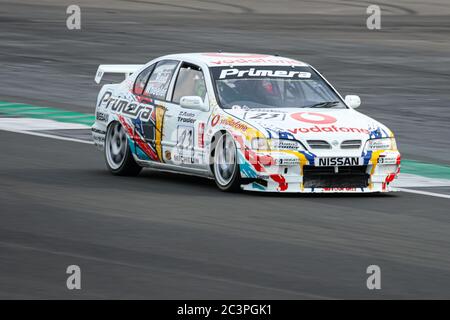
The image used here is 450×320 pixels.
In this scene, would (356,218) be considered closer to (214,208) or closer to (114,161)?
(214,208)

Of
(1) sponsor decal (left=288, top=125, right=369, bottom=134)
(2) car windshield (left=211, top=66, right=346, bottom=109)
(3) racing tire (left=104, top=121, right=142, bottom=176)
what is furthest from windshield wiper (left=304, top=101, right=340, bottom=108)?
(3) racing tire (left=104, top=121, right=142, bottom=176)

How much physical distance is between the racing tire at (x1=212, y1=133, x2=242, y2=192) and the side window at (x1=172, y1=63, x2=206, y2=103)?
2.78 ft

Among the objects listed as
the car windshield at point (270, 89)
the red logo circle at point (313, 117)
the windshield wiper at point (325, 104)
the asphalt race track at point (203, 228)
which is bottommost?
the asphalt race track at point (203, 228)

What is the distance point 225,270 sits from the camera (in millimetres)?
11523

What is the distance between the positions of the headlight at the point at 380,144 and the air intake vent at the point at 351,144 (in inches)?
3.8

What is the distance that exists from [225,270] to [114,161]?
6.27 meters

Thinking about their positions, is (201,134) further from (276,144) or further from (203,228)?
(203,228)

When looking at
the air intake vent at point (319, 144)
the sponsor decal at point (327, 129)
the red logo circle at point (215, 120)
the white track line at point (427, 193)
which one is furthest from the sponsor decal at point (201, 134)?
the white track line at point (427, 193)

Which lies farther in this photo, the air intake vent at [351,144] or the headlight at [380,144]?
the headlight at [380,144]

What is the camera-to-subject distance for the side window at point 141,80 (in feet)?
57.6

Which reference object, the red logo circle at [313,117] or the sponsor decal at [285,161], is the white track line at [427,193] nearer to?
the red logo circle at [313,117]

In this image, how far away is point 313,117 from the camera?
52.3 feet
